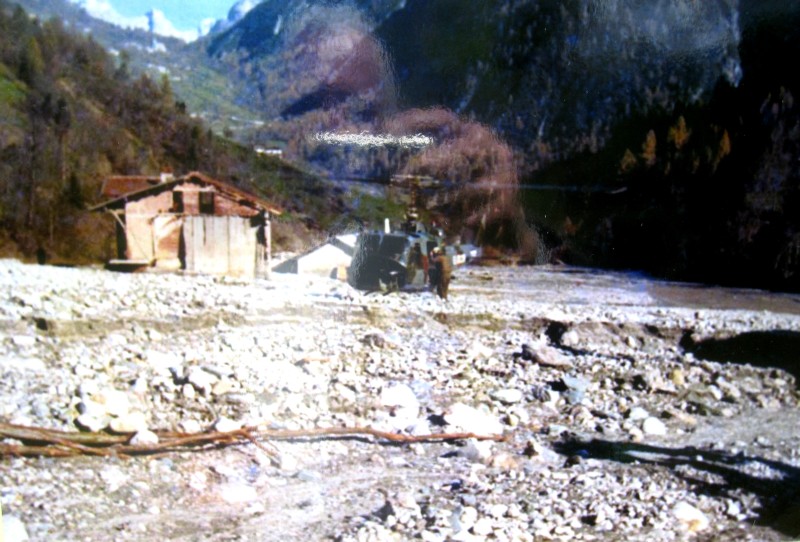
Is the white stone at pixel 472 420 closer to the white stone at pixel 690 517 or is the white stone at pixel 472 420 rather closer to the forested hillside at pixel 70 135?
the white stone at pixel 690 517

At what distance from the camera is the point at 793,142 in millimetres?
2078

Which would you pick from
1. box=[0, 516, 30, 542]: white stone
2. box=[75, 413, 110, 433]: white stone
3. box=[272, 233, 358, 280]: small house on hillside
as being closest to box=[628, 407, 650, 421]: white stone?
box=[272, 233, 358, 280]: small house on hillside

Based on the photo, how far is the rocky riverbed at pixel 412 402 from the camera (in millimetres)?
1538

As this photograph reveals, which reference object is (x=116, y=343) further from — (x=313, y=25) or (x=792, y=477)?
(x=792, y=477)

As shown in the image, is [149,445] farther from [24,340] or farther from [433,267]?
[433,267]

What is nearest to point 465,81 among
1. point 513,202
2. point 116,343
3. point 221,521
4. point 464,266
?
point 513,202

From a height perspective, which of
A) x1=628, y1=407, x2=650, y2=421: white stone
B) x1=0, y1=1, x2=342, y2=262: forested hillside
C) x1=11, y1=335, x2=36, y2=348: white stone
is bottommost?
x1=628, y1=407, x2=650, y2=421: white stone

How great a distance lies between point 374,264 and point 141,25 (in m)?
0.92

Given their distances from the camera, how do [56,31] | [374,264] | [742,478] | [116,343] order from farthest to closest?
[742,478] < [374,264] < [116,343] < [56,31]

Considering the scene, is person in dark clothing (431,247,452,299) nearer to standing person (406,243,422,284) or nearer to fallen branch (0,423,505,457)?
standing person (406,243,422,284)

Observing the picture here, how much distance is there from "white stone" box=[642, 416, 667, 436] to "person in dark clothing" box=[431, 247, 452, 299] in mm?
786

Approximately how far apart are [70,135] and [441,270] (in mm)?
1056

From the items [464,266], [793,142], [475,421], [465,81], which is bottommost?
[475,421]

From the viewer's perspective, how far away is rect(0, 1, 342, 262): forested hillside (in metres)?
1.43
